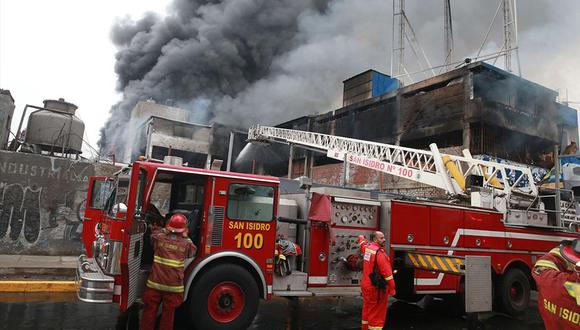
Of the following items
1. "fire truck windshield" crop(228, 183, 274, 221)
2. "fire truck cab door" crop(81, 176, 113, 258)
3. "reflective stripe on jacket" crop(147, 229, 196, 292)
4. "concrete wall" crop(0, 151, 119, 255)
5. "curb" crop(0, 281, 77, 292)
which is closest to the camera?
→ "reflective stripe on jacket" crop(147, 229, 196, 292)

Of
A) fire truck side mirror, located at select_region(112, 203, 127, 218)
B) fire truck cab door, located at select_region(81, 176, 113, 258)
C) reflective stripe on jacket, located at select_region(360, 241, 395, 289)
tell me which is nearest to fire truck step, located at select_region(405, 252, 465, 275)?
reflective stripe on jacket, located at select_region(360, 241, 395, 289)

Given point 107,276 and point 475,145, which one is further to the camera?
point 475,145

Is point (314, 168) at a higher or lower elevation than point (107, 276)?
higher

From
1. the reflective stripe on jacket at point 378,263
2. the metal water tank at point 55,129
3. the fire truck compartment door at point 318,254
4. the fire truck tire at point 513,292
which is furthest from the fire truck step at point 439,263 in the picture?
the metal water tank at point 55,129

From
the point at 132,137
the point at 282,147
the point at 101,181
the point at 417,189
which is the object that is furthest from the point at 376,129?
the point at 101,181

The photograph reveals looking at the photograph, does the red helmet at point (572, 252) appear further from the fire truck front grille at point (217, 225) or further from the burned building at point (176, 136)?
the burned building at point (176, 136)

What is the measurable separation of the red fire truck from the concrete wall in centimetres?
371

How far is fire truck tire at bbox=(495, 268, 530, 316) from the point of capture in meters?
6.77

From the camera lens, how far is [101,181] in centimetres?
605

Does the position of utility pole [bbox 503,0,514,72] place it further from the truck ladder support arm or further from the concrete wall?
the concrete wall

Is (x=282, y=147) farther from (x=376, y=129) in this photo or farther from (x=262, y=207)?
(x=262, y=207)

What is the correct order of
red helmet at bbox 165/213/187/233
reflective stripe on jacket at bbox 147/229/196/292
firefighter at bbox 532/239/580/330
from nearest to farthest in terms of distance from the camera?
firefighter at bbox 532/239/580/330
reflective stripe on jacket at bbox 147/229/196/292
red helmet at bbox 165/213/187/233

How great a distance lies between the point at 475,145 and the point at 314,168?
451 inches

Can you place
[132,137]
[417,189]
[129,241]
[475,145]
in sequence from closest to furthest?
[129,241]
[475,145]
[417,189]
[132,137]
